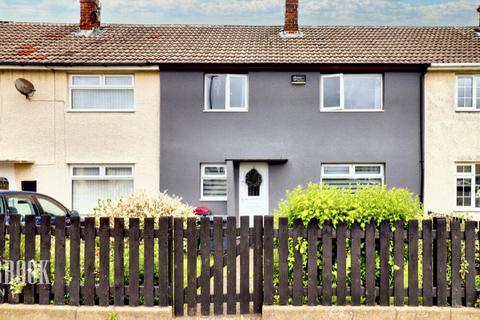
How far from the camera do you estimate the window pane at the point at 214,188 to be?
15.2m

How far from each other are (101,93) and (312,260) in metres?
11.7

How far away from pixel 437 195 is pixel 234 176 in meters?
6.47

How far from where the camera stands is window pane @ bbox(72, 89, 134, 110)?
1534cm

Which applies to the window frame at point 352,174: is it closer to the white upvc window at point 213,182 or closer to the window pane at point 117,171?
the white upvc window at point 213,182

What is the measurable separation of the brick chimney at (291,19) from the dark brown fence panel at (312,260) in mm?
13061

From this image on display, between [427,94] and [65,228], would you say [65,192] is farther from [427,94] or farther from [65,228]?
[427,94]

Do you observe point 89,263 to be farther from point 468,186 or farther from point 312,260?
point 468,186

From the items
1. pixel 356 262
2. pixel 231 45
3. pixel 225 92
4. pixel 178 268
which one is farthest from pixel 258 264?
pixel 231 45

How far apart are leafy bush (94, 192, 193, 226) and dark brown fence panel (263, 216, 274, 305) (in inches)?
81.6

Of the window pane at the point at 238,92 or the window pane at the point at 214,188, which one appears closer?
the window pane at the point at 214,188

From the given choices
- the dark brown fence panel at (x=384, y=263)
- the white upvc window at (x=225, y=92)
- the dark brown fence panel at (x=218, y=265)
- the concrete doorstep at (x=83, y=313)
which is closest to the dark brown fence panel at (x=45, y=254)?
the concrete doorstep at (x=83, y=313)

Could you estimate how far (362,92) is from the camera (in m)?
15.5

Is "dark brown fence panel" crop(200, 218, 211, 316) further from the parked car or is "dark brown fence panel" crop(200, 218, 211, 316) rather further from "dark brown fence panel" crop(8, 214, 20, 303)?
the parked car

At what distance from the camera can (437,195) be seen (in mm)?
15094
